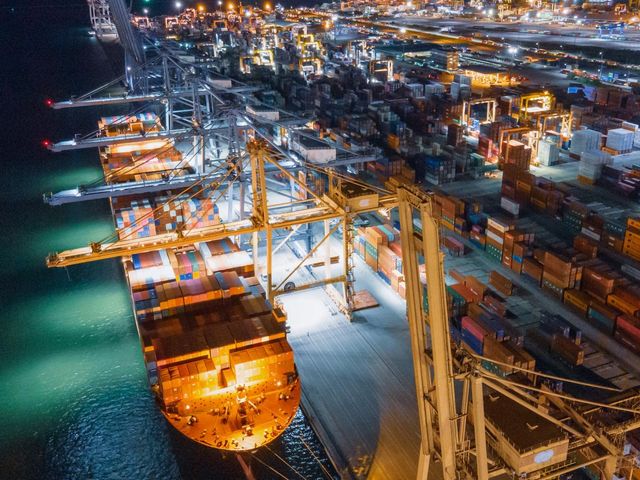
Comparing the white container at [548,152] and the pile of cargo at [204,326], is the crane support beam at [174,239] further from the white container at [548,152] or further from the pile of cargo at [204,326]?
the white container at [548,152]

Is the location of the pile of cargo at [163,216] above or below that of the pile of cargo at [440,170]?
above

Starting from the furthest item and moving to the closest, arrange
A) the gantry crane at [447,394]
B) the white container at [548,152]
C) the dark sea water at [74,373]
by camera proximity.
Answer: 1. the white container at [548,152]
2. the dark sea water at [74,373]
3. the gantry crane at [447,394]

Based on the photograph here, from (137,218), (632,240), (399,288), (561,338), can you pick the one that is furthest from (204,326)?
(632,240)

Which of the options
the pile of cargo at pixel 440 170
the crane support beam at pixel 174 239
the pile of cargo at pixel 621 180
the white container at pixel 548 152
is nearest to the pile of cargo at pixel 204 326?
the crane support beam at pixel 174 239

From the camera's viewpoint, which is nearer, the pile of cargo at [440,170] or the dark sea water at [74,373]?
the dark sea water at [74,373]

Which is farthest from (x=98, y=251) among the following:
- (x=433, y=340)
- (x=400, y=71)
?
(x=400, y=71)

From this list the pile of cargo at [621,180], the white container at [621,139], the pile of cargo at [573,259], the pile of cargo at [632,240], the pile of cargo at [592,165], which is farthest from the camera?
the white container at [621,139]

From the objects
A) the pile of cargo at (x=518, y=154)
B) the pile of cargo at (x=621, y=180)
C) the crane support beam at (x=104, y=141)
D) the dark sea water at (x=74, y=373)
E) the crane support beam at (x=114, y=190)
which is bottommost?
the dark sea water at (x=74, y=373)
